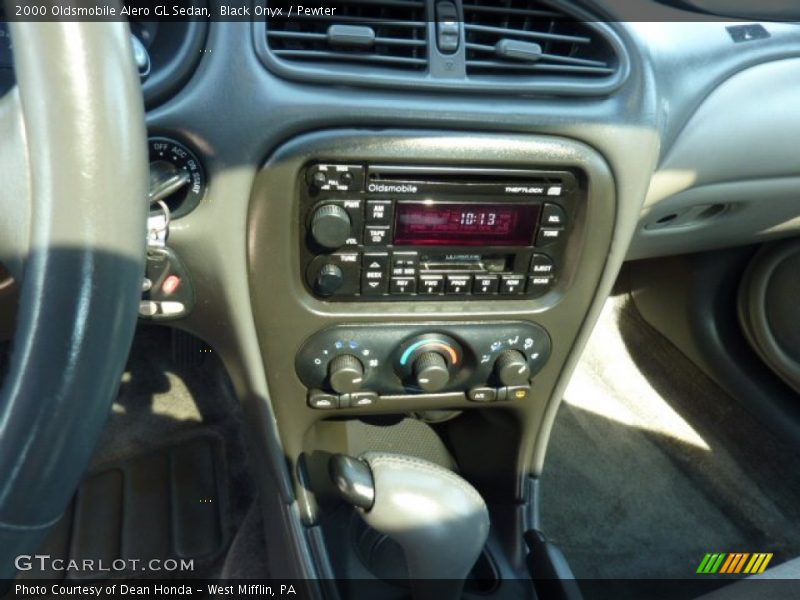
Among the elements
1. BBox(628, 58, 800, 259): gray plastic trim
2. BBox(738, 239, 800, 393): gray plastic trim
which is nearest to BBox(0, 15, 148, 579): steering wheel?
BBox(628, 58, 800, 259): gray plastic trim

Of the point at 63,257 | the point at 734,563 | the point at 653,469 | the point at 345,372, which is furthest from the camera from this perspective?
the point at 653,469

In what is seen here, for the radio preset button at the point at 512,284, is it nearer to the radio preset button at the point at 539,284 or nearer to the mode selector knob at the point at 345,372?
the radio preset button at the point at 539,284

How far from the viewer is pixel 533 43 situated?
92 centimetres

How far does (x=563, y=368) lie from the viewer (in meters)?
1.21

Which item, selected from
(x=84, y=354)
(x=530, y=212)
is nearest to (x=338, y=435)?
(x=530, y=212)

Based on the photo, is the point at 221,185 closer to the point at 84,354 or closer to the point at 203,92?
the point at 203,92

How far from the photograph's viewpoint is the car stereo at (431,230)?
0.91 metres

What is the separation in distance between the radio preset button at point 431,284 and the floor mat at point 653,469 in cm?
80

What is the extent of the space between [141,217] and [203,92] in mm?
332

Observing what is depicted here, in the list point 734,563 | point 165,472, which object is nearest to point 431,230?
point 165,472

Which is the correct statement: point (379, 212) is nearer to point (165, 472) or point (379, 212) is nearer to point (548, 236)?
point (548, 236)

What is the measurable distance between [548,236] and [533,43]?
0.24 meters

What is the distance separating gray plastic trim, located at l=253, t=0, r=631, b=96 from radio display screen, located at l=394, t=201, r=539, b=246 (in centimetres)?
14

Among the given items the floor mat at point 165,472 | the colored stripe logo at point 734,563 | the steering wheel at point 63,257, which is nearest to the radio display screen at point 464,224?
the steering wheel at point 63,257
